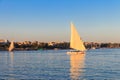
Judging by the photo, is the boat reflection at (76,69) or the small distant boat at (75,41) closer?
the boat reflection at (76,69)

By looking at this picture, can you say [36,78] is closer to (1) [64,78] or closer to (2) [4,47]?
(1) [64,78]

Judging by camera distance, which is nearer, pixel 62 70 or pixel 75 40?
pixel 62 70

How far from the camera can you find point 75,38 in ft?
283

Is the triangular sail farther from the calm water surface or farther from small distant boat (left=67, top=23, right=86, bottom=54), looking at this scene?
the calm water surface

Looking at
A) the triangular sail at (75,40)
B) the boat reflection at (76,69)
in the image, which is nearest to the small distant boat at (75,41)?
the triangular sail at (75,40)

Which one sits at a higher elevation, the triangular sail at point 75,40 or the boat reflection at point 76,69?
the triangular sail at point 75,40

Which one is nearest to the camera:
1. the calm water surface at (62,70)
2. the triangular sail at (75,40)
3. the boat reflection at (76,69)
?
the calm water surface at (62,70)

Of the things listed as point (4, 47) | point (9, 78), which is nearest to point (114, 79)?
point (9, 78)

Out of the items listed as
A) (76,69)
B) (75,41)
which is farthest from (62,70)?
(75,41)

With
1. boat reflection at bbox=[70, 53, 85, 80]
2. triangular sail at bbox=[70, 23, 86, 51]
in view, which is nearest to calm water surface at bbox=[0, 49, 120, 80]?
boat reflection at bbox=[70, 53, 85, 80]

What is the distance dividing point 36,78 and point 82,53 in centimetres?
5748

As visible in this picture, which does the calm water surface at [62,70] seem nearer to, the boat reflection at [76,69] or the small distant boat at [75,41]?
the boat reflection at [76,69]

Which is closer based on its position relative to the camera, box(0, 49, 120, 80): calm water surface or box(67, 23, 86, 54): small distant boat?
box(0, 49, 120, 80): calm water surface

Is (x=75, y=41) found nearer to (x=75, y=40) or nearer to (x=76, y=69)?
(x=75, y=40)
